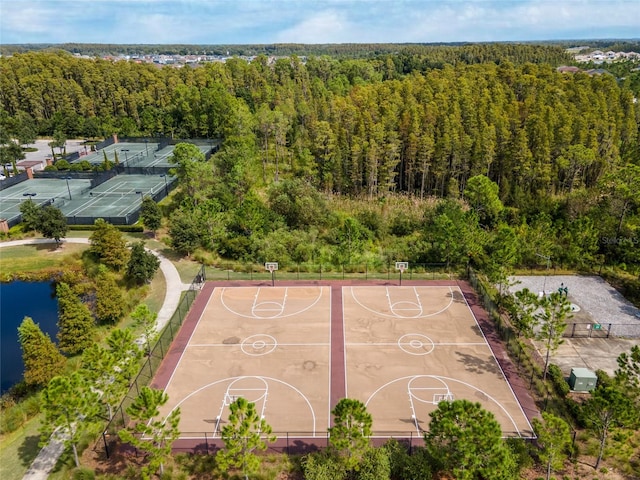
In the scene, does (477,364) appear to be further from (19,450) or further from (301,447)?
(19,450)

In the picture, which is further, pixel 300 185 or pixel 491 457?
pixel 300 185

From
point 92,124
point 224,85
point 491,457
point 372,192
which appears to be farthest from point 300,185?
point 92,124

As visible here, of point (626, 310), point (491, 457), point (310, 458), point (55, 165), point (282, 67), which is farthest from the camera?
point (282, 67)

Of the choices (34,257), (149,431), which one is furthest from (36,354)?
(34,257)


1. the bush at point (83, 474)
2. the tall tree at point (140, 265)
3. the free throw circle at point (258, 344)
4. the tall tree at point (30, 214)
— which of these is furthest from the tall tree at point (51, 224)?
the bush at point (83, 474)

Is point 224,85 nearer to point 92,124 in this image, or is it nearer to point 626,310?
point 92,124

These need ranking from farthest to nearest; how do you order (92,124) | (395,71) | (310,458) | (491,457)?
(395,71)
(92,124)
(310,458)
(491,457)
